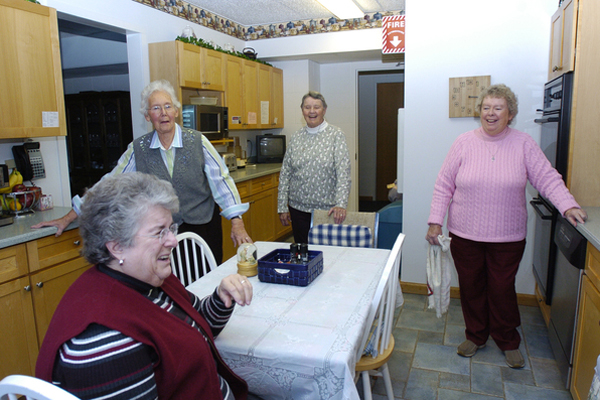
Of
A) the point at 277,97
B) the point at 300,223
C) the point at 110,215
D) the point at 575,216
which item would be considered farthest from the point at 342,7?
the point at 110,215

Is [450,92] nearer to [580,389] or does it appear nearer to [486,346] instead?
[486,346]

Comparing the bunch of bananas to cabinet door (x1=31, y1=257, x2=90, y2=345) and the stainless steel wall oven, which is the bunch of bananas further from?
the stainless steel wall oven

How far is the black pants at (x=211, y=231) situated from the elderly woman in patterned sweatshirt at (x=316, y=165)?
625mm

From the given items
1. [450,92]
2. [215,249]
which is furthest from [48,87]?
[450,92]

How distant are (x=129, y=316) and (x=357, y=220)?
5.81ft

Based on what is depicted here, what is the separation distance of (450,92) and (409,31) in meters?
0.52

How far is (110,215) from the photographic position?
1048mm

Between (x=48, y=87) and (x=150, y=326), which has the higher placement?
(x=48, y=87)

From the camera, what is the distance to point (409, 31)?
10.6ft

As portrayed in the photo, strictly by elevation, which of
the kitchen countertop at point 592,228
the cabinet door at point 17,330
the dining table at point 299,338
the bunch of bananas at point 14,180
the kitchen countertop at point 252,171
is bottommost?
the cabinet door at point 17,330

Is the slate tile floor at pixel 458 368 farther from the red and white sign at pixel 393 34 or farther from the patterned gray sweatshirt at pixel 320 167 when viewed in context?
the red and white sign at pixel 393 34

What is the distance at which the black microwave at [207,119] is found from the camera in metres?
4.02

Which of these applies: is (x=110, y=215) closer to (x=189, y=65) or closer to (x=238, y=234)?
(x=238, y=234)

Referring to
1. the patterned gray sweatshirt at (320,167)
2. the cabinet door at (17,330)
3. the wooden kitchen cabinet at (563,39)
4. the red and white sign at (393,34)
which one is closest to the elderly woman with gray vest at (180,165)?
the cabinet door at (17,330)
